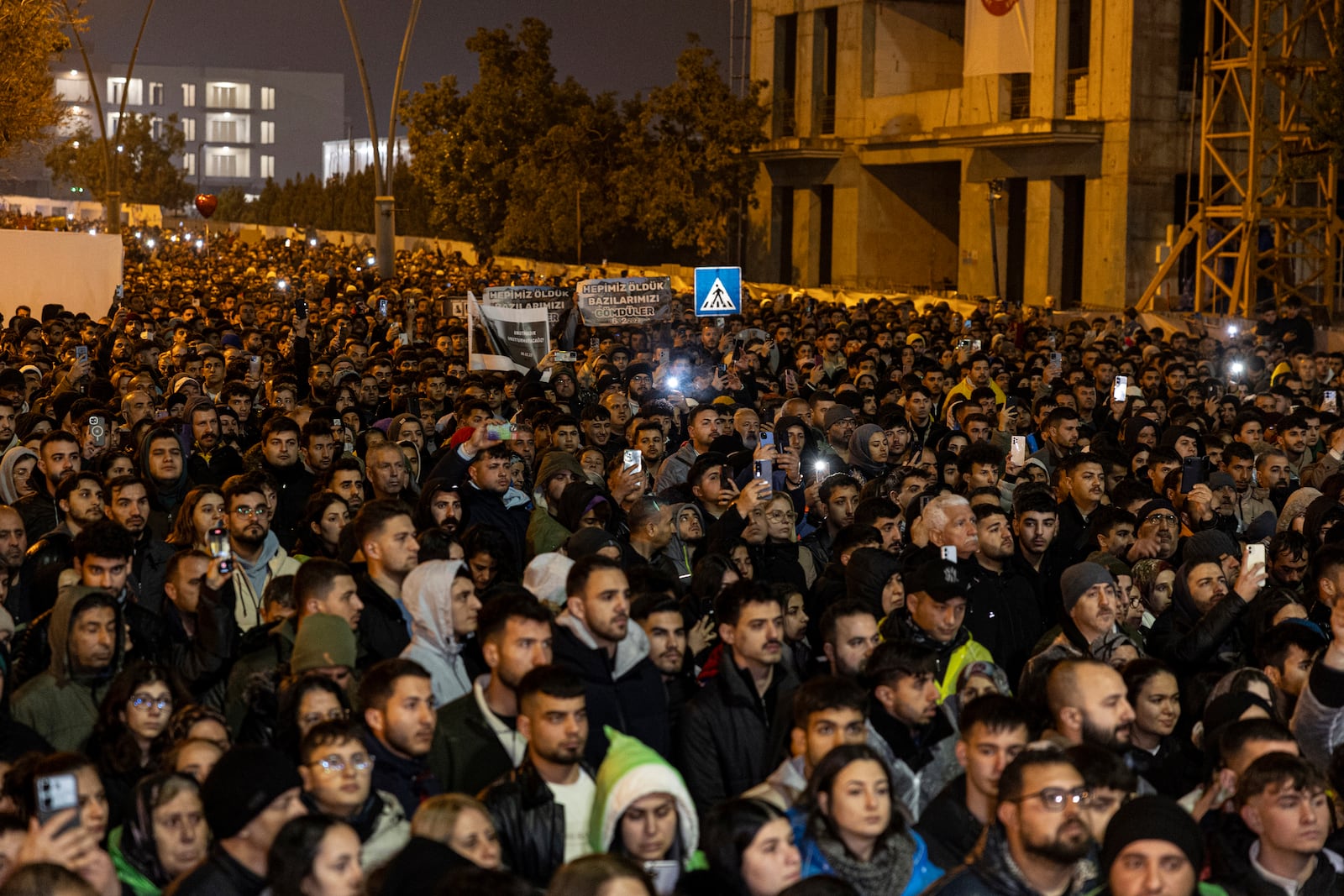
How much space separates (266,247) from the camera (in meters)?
59.9

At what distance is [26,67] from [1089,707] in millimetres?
27217

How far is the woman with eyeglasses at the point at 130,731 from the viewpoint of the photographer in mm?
6441

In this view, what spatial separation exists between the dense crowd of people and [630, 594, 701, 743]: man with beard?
0.07 feet

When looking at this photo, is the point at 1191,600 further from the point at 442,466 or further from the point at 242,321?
the point at 242,321

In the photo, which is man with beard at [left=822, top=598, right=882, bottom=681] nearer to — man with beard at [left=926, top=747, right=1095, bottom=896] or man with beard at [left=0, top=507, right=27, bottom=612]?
man with beard at [left=926, top=747, right=1095, bottom=896]

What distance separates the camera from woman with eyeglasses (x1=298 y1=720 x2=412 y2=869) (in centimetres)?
571

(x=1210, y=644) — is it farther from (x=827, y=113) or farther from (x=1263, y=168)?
(x=827, y=113)

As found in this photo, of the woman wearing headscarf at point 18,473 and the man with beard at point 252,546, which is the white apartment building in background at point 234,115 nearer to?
the woman wearing headscarf at point 18,473

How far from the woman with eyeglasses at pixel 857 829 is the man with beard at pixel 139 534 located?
4534 millimetres

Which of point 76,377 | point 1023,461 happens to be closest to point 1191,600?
point 1023,461

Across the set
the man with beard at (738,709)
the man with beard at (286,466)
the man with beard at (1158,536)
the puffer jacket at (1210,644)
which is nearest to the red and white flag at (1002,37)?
the man with beard at (286,466)

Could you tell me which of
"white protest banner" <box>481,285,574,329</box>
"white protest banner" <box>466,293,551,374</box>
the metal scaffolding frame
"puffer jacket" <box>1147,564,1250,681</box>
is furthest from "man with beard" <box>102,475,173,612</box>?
the metal scaffolding frame

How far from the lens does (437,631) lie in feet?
24.2

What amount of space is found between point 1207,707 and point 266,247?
55.4 metres
